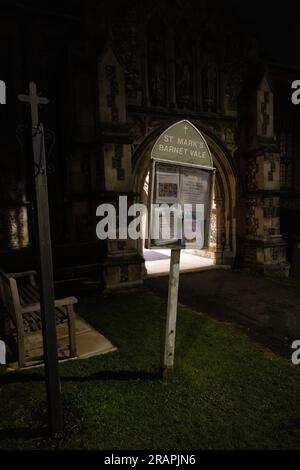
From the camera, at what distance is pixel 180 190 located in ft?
11.5

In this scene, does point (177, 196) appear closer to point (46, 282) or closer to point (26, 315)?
point (46, 282)

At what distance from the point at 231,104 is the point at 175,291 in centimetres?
748

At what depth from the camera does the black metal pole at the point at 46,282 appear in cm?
Result: 265

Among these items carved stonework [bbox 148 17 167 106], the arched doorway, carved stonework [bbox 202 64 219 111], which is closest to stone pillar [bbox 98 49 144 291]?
carved stonework [bbox 148 17 167 106]

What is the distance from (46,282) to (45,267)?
0.41ft

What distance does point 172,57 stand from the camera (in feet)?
28.3

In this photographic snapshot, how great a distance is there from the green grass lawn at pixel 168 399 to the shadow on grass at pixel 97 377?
1 cm

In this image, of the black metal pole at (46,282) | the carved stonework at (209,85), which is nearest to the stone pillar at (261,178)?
the carved stonework at (209,85)

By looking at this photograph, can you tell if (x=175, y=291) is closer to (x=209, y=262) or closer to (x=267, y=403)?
(x=267, y=403)

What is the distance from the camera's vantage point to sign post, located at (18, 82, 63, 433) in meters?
2.65

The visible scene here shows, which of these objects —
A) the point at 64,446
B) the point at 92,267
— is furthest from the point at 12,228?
the point at 64,446

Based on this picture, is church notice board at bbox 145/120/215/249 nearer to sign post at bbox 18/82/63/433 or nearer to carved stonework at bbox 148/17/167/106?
sign post at bbox 18/82/63/433

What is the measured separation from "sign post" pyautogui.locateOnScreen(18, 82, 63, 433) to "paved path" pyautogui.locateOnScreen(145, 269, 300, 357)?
3.07 metres

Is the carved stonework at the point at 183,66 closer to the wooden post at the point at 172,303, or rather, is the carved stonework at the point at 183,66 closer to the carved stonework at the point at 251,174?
the carved stonework at the point at 251,174
